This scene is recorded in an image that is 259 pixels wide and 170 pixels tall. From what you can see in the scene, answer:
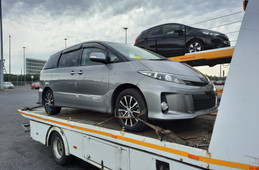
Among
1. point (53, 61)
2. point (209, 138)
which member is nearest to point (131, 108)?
point (209, 138)

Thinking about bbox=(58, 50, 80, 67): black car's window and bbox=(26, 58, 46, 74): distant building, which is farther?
bbox=(26, 58, 46, 74): distant building

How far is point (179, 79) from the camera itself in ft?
8.81

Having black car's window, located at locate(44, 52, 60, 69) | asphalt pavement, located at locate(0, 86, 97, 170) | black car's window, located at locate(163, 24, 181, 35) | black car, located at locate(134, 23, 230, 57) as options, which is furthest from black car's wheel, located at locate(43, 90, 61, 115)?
black car's window, located at locate(163, 24, 181, 35)

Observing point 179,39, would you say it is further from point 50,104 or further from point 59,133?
point 59,133

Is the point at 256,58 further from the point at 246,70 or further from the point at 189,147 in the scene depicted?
the point at 189,147

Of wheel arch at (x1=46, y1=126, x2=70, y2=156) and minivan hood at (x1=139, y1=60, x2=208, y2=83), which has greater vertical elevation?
minivan hood at (x1=139, y1=60, x2=208, y2=83)

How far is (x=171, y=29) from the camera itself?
656 centimetres

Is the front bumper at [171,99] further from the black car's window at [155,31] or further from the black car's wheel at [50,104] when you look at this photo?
the black car's window at [155,31]

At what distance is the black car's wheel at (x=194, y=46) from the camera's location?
6.11 metres

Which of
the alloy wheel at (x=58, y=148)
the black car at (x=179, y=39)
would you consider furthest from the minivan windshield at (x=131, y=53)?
the black car at (x=179, y=39)

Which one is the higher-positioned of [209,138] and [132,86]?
[132,86]

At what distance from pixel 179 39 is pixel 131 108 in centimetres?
416

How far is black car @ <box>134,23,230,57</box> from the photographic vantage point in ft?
19.7

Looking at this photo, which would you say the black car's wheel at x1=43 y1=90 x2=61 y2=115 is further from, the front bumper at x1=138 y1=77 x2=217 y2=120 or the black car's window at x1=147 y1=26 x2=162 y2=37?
the black car's window at x1=147 y1=26 x2=162 y2=37
